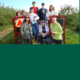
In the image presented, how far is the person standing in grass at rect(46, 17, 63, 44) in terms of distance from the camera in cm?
186

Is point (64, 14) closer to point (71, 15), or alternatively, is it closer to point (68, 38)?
point (71, 15)

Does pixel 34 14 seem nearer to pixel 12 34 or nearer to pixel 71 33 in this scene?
pixel 12 34

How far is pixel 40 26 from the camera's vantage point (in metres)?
1.90

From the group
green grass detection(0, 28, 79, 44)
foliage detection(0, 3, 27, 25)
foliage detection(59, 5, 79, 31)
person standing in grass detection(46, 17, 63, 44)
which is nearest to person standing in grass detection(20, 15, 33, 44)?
green grass detection(0, 28, 79, 44)

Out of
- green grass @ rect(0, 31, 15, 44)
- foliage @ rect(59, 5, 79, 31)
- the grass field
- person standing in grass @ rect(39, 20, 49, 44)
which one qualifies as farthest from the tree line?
person standing in grass @ rect(39, 20, 49, 44)

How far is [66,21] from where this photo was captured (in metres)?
1.94

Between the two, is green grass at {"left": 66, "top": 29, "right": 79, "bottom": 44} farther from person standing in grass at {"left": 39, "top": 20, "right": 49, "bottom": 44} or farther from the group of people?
person standing in grass at {"left": 39, "top": 20, "right": 49, "bottom": 44}

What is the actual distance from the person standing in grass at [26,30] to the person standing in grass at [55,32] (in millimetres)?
371

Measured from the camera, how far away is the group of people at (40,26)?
187cm

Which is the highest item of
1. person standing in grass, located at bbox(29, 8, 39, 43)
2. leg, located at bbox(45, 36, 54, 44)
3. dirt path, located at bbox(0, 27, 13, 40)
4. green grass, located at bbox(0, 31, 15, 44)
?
person standing in grass, located at bbox(29, 8, 39, 43)

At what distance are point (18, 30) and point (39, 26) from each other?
42cm

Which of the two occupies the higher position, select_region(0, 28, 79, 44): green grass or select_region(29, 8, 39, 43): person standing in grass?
select_region(29, 8, 39, 43): person standing in grass

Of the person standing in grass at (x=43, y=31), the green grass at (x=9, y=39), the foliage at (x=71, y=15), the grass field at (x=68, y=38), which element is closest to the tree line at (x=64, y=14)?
the foliage at (x=71, y=15)

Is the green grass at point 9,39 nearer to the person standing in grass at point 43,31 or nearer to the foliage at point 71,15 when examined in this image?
the person standing in grass at point 43,31
